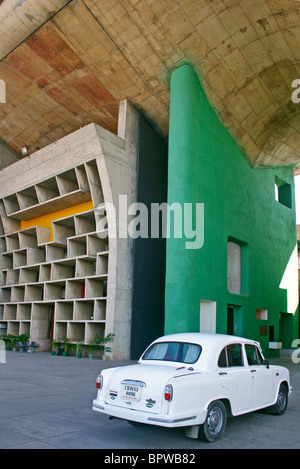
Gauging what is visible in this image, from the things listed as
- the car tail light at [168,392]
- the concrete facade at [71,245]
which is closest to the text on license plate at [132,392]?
the car tail light at [168,392]

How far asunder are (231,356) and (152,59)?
15.7 metres

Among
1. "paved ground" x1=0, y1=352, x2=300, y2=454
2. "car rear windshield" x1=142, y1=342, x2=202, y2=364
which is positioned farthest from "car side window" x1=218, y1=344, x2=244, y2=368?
"paved ground" x1=0, y1=352, x2=300, y2=454

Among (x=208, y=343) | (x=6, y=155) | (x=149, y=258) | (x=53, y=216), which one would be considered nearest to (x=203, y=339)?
(x=208, y=343)

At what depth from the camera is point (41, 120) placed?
981 inches

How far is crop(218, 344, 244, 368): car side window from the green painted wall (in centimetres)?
824

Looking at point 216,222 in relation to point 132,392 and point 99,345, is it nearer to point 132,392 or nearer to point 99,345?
point 99,345

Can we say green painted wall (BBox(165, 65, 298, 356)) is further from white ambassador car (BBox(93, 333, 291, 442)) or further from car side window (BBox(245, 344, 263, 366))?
white ambassador car (BBox(93, 333, 291, 442))

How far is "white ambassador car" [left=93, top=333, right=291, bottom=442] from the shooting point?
549 centimetres

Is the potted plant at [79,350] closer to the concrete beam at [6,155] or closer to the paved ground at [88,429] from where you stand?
the paved ground at [88,429]

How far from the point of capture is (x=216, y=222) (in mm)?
18562

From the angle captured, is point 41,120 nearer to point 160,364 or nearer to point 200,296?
point 200,296

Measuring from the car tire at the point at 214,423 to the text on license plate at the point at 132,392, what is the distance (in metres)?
0.96

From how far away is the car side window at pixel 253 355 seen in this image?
7425 mm
